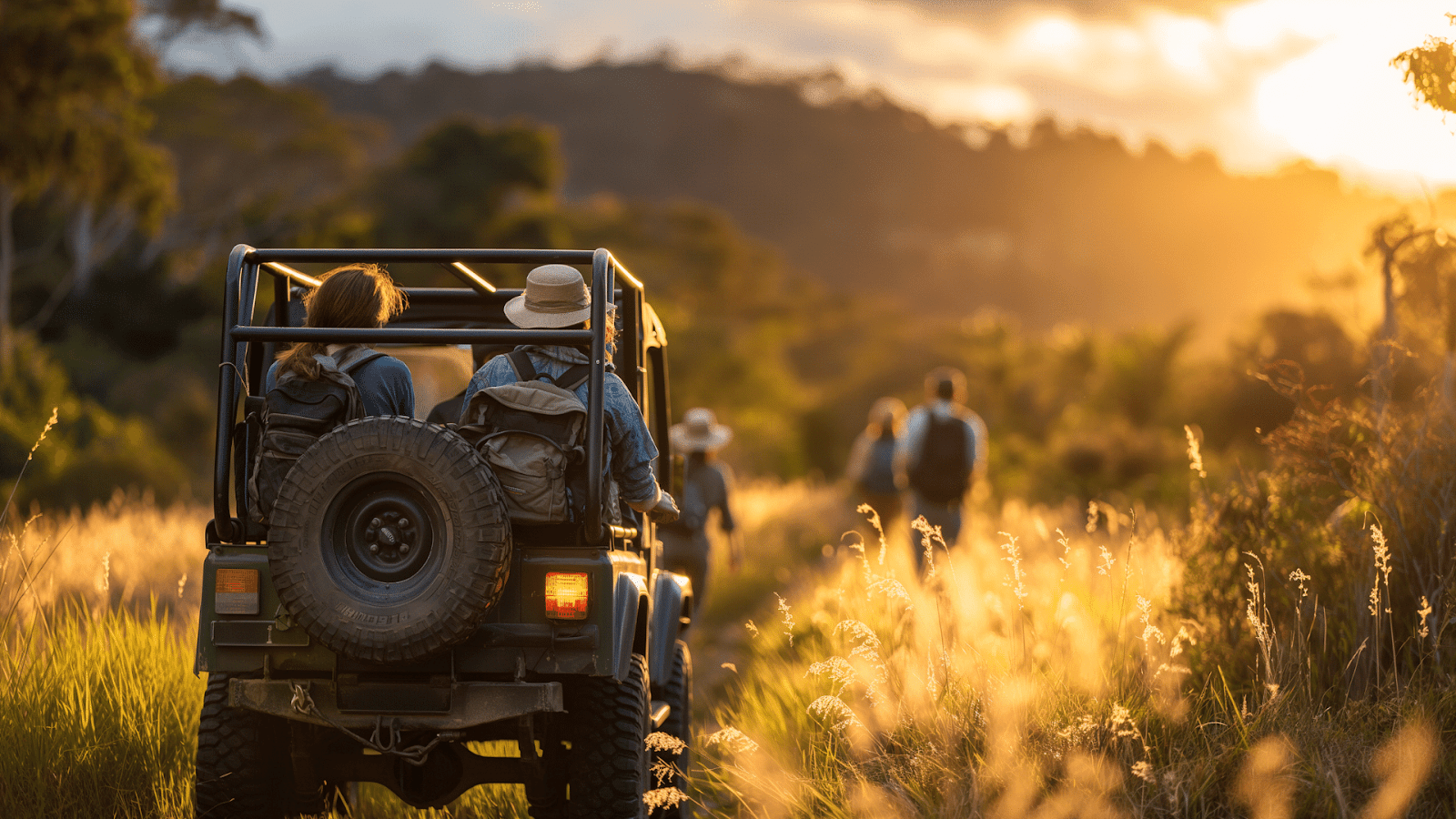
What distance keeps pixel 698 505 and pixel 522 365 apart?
4.46 metres

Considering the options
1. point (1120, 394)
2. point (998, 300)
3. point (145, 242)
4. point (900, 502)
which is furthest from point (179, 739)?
point (998, 300)

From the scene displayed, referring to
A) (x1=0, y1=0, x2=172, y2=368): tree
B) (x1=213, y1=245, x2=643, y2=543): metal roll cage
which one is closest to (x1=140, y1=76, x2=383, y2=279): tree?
(x1=0, y1=0, x2=172, y2=368): tree

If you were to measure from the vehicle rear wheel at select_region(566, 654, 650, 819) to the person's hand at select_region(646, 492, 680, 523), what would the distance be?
68 centimetres

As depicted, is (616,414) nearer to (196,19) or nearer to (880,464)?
(880,464)

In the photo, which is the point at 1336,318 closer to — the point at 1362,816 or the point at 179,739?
the point at 1362,816

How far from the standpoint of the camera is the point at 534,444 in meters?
3.93

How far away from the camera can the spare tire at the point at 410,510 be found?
363cm

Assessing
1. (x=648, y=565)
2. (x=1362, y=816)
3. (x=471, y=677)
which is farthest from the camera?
(x=648, y=565)

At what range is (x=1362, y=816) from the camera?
144 inches

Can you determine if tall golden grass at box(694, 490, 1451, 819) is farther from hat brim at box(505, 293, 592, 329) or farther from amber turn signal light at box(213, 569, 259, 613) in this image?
amber turn signal light at box(213, 569, 259, 613)

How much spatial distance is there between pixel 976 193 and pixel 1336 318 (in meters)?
185

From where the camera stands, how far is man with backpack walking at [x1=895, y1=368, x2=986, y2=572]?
980 centimetres

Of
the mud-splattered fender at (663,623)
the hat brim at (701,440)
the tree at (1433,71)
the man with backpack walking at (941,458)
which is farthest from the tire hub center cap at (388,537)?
the man with backpack walking at (941,458)

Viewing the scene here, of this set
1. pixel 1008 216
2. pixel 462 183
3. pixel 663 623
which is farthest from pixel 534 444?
pixel 1008 216
